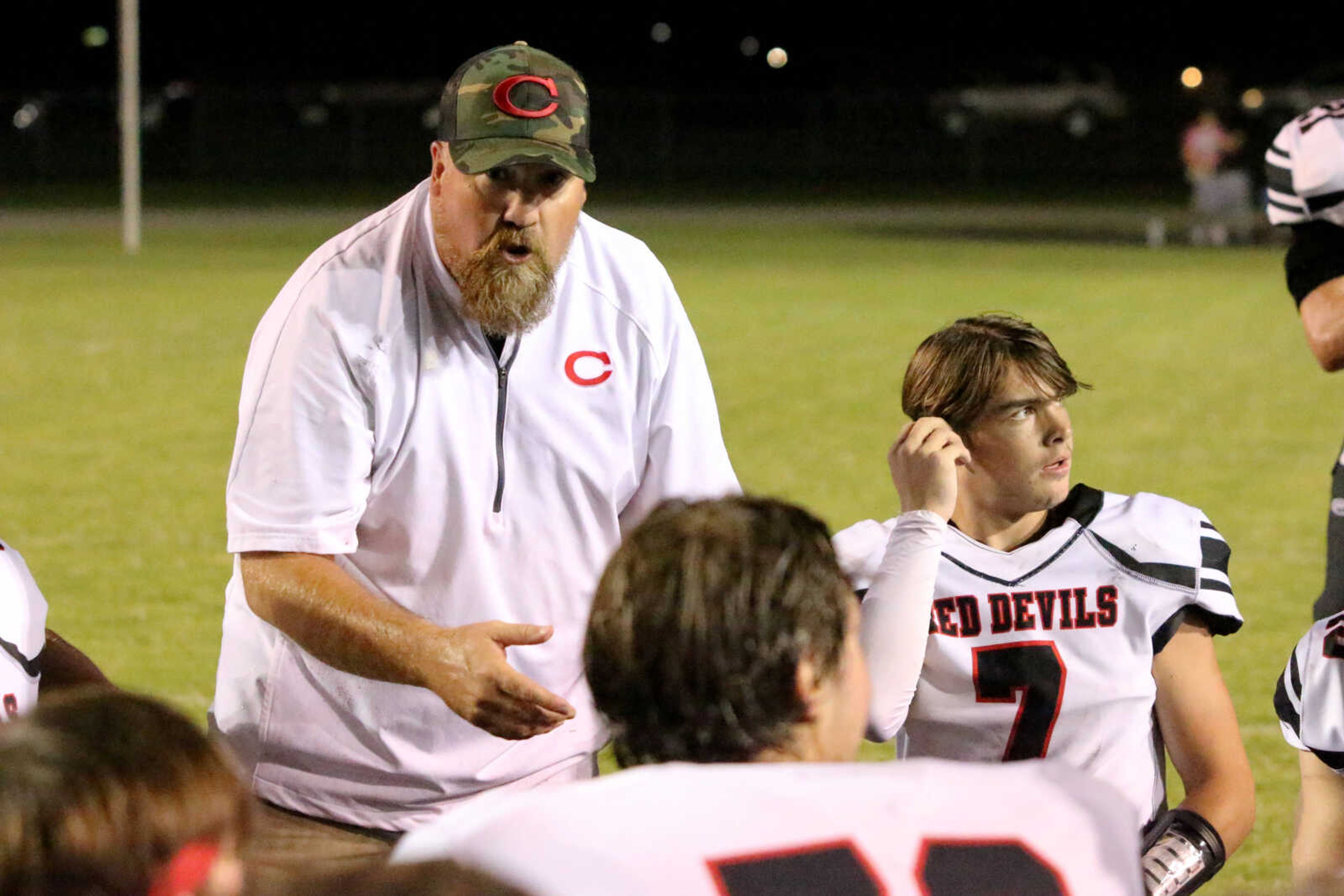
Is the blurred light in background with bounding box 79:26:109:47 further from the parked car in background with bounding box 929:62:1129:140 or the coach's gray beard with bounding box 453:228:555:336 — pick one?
the coach's gray beard with bounding box 453:228:555:336

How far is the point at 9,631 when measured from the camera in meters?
2.84

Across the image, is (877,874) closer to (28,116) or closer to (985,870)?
(985,870)

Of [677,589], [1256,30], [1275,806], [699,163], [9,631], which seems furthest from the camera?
[1256,30]

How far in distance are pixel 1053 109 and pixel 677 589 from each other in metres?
43.8

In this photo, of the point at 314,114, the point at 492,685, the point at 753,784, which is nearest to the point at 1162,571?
the point at 492,685

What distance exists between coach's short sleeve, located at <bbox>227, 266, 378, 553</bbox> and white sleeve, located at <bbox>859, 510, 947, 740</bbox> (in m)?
0.89

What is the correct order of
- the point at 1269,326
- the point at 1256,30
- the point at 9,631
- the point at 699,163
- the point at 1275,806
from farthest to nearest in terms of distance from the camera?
the point at 1256,30 → the point at 699,163 → the point at 1269,326 → the point at 1275,806 → the point at 9,631

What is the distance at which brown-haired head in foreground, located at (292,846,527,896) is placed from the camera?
119cm

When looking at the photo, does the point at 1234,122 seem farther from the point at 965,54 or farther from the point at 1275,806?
the point at 1275,806

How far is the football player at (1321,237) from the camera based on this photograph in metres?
3.38

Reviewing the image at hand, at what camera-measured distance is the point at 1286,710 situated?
3020 mm

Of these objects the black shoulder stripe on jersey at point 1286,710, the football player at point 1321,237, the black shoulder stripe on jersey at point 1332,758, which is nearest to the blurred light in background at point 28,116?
the football player at point 1321,237

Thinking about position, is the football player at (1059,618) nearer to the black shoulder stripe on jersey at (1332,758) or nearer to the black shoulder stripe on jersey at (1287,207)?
the black shoulder stripe on jersey at (1332,758)

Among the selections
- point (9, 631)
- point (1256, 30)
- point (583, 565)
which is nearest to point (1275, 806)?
point (583, 565)
